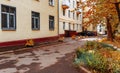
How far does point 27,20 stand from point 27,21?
97 mm

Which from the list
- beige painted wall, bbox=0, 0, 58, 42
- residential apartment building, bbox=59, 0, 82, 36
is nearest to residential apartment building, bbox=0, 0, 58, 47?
beige painted wall, bbox=0, 0, 58, 42

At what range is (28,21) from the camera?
23.6 metres

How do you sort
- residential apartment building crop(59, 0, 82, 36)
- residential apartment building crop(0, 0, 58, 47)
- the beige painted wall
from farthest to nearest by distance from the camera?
1. residential apartment building crop(59, 0, 82, 36)
2. the beige painted wall
3. residential apartment building crop(0, 0, 58, 47)

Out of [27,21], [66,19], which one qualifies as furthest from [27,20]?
[66,19]

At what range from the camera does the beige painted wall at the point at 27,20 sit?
20156 mm

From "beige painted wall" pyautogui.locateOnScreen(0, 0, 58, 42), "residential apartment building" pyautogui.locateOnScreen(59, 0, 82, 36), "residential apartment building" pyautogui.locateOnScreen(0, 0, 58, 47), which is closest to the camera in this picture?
"residential apartment building" pyautogui.locateOnScreen(0, 0, 58, 47)

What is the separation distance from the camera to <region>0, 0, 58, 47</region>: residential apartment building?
19606 mm

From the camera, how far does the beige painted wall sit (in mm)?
20156

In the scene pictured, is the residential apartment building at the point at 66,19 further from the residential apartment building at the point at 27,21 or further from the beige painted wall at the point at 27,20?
the beige painted wall at the point at 27,20

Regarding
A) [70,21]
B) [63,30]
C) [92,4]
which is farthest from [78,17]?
[92,4]

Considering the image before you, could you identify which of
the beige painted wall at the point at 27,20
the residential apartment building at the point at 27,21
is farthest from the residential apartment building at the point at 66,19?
the beige painted wall at the point at 27,20

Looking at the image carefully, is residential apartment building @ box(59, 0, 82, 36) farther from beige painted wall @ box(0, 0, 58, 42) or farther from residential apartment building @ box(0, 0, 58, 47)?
beige painted wall @ box(0, 0, 58, 42)

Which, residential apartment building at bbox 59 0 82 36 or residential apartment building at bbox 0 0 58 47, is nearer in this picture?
residential apartment building at bbox 0 0 58 47

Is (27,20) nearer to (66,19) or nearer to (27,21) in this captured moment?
(27,21)
